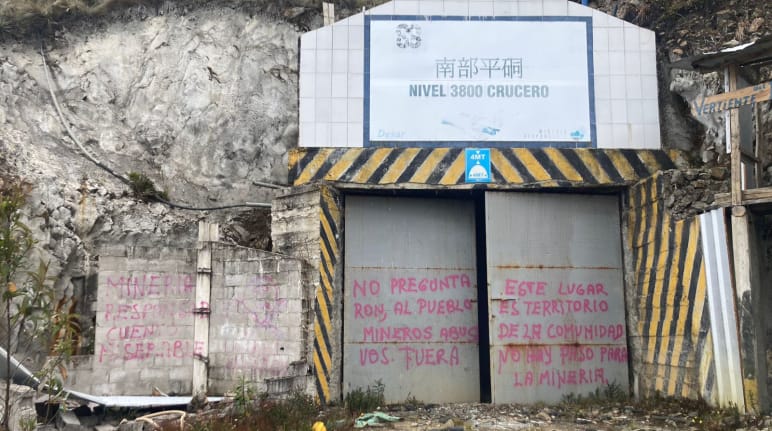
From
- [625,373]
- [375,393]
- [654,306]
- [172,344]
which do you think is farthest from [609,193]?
[172,344]

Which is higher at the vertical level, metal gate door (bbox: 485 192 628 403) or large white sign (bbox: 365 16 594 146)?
large white sign (bbox: 365 16 594 146)

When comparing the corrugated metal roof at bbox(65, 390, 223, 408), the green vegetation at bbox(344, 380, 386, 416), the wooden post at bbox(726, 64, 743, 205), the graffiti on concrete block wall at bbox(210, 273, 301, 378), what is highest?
the wooden post at bbox(726, 64, 743, 205)

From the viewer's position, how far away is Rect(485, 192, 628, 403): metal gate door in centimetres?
1190

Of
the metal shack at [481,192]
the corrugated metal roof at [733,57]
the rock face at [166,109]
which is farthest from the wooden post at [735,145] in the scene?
the rock face at [166,109]

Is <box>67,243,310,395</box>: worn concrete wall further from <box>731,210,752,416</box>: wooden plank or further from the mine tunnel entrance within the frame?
<box>731,210,752,416</box>: wooden plank

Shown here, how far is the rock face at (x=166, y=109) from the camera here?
655 inches

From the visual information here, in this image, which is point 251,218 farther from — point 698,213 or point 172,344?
point 698,213

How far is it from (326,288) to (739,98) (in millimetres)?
6285

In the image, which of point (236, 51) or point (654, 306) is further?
point (236, 51)

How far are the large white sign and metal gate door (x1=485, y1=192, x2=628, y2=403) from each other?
45.1 inches

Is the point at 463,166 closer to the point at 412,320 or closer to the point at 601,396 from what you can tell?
the point at 412,320

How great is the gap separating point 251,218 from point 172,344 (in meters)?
4.95

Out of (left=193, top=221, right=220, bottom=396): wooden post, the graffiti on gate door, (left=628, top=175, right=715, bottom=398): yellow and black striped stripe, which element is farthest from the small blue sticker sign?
(left=193, top=221, right=220, bottom=396): wooden post

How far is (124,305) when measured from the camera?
12117 mm
